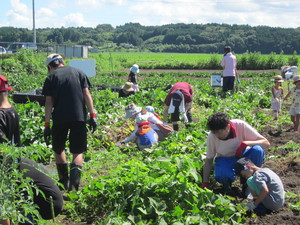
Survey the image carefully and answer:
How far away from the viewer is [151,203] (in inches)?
164

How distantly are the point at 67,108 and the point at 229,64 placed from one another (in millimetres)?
9925

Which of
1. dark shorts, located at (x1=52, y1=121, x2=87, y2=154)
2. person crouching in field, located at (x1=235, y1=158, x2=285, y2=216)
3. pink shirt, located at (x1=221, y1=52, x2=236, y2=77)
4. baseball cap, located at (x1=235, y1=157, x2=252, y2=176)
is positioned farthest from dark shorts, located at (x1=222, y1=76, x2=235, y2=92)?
person crouching in field, located at (x1=235, y1=158, x2=285, y2=216)

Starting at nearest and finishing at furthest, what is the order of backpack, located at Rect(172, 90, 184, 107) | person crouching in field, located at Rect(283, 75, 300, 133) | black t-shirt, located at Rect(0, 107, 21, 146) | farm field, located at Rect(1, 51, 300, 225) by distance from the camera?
black t-shirt, located at Rect(0, 107, 21, 146), farm field, located at Rect(1, 51, 300, 225), backpack, located at Rect(172, 90, 184, 107), person crouching in field, located at Rect(283, 75, 300, 133)

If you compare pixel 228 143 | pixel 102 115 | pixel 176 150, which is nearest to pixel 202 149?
pixel 176 150

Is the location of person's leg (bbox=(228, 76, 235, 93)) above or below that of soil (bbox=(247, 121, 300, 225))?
above

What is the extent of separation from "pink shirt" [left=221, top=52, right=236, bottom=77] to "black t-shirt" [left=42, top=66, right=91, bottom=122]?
975cm

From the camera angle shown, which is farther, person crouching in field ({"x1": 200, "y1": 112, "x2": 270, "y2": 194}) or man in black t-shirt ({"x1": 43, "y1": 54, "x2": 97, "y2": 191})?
man in black t-shirt ({"x1": 43, "y1": 54, "x2": 97, "y2": 191})

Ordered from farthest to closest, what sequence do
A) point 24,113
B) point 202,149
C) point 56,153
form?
point 24,113
point 202,149
point 56,153

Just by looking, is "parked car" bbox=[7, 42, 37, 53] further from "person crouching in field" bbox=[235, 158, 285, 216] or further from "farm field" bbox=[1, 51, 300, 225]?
"person crouching in field" bbox=[235, 158, 285, 216]

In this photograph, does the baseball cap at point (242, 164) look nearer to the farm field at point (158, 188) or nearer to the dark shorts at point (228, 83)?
the farm field at point (158, 188)

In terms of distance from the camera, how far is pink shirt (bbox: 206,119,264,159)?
5199 mm

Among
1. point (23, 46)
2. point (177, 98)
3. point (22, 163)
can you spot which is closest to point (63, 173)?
point (22, 163)

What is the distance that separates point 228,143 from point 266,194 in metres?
0.92

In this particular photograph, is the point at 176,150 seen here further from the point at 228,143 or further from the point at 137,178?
the point at 137,178
